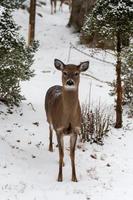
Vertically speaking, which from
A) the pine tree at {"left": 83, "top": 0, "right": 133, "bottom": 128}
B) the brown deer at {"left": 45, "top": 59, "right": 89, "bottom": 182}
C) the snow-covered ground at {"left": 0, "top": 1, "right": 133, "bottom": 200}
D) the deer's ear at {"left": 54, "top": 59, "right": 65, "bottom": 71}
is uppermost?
the pine tree at {"left": 83, "top": 0, "right": 133, "bottom": 128}

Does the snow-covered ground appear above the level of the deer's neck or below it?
below

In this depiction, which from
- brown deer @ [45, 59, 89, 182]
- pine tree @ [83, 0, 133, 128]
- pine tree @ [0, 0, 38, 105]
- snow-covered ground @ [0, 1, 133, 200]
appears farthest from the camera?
pine tree @ [83, 0, 133, 128]

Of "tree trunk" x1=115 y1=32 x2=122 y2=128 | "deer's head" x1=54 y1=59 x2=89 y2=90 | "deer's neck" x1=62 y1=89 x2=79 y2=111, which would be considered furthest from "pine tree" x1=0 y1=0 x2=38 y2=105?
"tree trunk" x1=115 y1=32 x2=122 y2=128

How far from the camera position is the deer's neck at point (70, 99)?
841 cm

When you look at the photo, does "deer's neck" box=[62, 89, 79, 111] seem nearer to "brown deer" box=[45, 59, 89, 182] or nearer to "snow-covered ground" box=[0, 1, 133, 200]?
"brown deer" box=[45, 59, 89, 182]

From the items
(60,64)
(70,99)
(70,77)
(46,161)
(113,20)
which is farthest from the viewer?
(113,20)

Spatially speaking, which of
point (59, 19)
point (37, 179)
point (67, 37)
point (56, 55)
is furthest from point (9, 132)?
point (59, 19)

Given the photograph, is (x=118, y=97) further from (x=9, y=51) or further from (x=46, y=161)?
(x=9, y=51)

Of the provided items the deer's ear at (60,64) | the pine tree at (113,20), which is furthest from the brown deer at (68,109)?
the pine tree at (113,20)

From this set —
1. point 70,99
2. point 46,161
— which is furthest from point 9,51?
point 46,161

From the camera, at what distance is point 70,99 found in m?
8.45

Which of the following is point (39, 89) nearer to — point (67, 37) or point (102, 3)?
point (102, 3)

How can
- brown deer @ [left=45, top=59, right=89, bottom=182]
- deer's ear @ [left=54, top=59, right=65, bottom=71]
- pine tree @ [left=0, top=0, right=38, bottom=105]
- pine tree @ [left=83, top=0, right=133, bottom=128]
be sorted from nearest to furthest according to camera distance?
brown deer @ [left=45, top=59, right=89, bottom=182]
deer's ear @ [left=54, top=59, right=65, bottom=71]
pine tree @ [left=0, top=0, right=38, bottom=105]
pine tree @ [left=83, top=0, right=133, bottom=128]

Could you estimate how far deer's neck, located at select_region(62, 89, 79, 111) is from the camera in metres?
8.41
